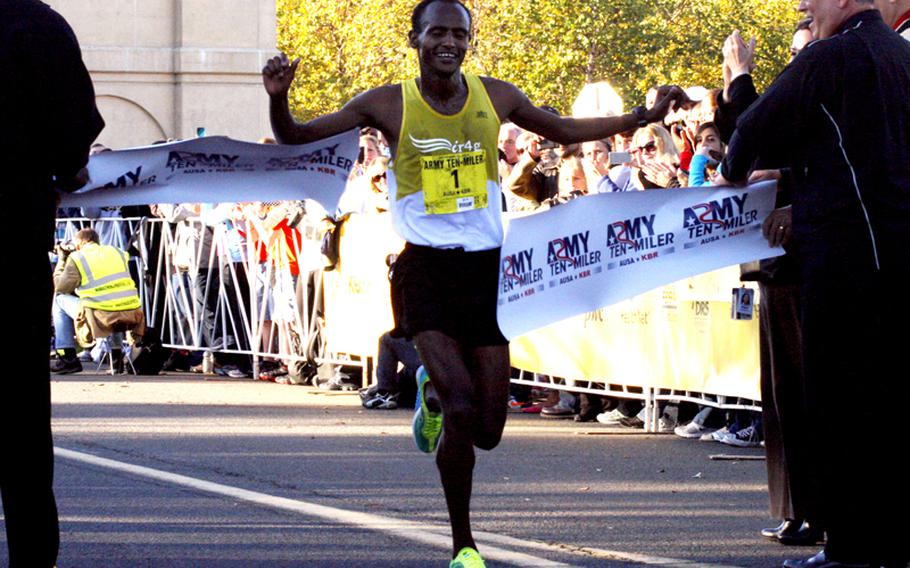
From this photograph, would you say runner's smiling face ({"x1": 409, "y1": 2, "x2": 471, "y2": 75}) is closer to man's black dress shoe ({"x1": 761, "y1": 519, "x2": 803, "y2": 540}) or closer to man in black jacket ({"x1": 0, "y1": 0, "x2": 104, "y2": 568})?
man in black jacket ({"x1": 0, "y1": 0, "x2": 104, "y2": 568})

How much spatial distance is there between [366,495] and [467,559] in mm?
2562

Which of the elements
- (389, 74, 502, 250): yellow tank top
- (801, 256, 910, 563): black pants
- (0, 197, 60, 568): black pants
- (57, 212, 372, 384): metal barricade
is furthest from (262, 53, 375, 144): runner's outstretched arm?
(57, 212, 372, 384): metal barricade

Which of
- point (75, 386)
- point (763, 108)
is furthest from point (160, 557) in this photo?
point (75, 386)

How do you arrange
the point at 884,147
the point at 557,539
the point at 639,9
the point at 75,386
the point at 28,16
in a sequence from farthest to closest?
the point at 639,9 → the point at 75,386 → the point at 557,539 → the point at 884,147 → the point at 28,16

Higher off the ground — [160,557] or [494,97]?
[494,97]

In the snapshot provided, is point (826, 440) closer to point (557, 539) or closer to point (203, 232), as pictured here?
point (557, 539)

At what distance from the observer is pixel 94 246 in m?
18.4

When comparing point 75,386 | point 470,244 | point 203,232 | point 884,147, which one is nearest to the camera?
point 884,147

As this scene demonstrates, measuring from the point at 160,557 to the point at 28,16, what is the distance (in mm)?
2371

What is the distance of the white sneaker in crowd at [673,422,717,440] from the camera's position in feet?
39.6

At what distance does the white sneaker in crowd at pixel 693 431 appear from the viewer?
39.6 feet

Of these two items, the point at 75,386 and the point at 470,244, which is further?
the point at 75,386

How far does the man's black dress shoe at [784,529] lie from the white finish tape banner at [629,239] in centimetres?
113

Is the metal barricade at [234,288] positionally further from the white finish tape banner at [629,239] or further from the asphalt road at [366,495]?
the white finish tape banner at [629,239]
